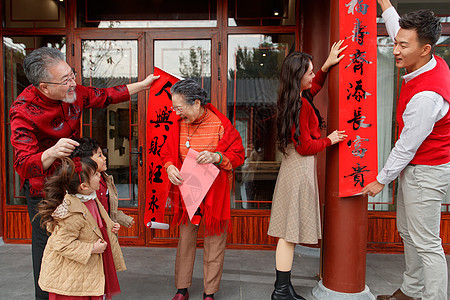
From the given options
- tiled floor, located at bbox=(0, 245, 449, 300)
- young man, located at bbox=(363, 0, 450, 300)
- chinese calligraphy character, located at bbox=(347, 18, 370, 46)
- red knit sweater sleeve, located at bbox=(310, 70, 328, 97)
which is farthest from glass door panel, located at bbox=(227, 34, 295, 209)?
young man, located at bbox=(363, 0, 450, 300)

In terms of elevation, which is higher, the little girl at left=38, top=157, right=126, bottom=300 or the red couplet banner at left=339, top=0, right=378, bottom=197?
the red couplet banner at left=339, top=0, right=378, bottom=197

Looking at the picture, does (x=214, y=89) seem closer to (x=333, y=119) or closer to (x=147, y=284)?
(x=333, y=119)

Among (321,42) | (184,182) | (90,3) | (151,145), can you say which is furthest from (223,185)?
(90,3)

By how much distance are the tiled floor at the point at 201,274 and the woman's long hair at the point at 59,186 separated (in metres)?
1.12

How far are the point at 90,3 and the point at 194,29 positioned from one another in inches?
46.2

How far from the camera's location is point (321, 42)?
10.6 feet

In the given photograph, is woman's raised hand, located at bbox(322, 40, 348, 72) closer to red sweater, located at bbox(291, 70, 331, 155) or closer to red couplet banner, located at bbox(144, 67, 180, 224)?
red sweater, located at bbox(291, 70, 331, 155)

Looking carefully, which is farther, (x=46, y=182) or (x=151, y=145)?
(x=151, y=145)

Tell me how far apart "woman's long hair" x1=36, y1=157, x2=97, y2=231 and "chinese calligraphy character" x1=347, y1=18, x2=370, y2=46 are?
1.86m

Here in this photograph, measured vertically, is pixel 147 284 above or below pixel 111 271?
below

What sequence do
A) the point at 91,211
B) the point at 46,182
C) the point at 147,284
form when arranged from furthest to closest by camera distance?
the point at 147,284 → the point at 91,211 → the point at 46,182

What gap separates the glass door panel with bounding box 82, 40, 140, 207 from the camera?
11.5 ft

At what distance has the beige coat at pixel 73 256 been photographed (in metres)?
1.70

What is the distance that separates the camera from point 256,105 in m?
3.47
